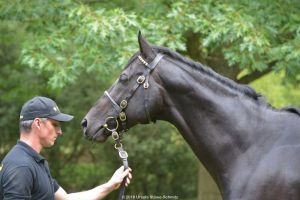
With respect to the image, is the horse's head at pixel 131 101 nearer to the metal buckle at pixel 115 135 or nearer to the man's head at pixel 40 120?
the metal buckle at pixel 115 135

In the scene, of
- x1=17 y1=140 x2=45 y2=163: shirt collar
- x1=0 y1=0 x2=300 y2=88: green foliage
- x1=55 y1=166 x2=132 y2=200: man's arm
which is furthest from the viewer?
x1=0 y1=0 x2=300 y2=88: green foliage

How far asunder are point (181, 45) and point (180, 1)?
796 mm

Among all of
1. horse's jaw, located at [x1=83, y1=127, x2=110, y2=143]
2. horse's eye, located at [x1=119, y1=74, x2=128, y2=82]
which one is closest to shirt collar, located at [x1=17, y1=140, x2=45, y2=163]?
horse's jaw, located at [x1=83, y1=127, x2=110, y2=143]

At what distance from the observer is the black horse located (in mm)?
4527

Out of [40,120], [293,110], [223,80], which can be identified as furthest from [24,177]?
[293,110]

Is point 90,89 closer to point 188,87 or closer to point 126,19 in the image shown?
point 126,19

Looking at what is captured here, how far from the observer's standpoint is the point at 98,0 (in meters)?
9.68

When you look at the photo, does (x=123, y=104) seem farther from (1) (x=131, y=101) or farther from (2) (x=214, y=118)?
(2) (x=214, y=118)

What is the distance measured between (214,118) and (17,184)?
1.62 m

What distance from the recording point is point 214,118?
15.9 feet

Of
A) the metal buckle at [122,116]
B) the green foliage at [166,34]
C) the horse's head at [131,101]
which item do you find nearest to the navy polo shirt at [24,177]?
the horse's head at [131,101]

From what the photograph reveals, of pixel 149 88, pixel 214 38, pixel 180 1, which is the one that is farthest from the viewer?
pixel 180 1

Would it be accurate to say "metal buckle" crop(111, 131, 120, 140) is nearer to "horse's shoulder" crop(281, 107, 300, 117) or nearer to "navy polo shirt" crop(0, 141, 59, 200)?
"navy polo shirt" crop(0, 141, 59, 200)

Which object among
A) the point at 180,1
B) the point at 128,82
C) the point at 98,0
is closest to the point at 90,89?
the point at 98,0
